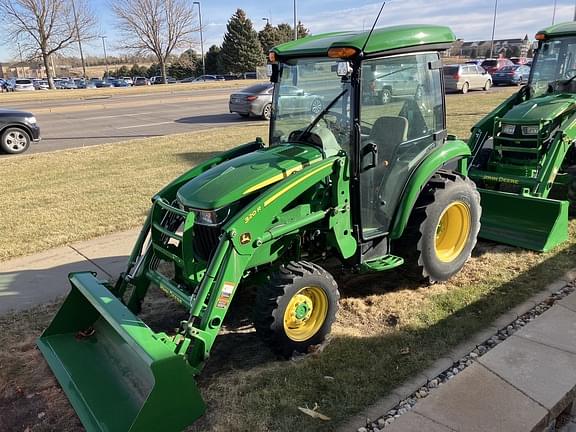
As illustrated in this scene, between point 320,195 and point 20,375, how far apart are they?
2629 millimetres

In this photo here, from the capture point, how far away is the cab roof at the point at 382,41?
3.89 meters

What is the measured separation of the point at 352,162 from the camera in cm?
408

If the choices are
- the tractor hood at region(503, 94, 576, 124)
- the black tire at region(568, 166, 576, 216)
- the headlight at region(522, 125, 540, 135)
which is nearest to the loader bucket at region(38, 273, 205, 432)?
the headlight at region(522, 125, 540, 135)

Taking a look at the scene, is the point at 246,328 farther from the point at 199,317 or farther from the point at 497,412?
the point at 497,412

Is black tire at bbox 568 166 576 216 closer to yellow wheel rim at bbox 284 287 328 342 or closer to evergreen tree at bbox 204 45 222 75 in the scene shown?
yellow wheel rim at bbox 284 287 328 342

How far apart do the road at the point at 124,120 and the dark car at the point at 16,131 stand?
267mm

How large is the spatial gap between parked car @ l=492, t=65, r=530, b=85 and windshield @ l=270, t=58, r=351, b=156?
30.4 meters

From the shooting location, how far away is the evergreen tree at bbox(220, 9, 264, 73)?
6137 centimetres

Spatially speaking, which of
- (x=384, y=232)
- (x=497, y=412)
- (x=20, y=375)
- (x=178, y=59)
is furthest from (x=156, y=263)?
(x=178, y=59)

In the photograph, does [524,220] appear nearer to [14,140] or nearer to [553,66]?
[553,66]

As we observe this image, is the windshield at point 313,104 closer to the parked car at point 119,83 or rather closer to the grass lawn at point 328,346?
the grass lawn at point 328,346

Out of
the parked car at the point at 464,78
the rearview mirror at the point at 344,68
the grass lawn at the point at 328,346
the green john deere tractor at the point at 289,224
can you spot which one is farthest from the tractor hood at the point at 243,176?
the parked car at the point at 464,78

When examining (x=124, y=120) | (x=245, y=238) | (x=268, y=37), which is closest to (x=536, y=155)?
(x=245, y=238)

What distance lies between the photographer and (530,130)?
6430 millimetres
